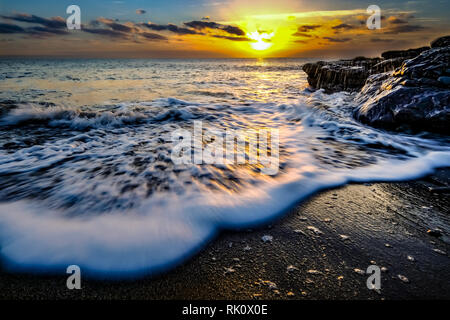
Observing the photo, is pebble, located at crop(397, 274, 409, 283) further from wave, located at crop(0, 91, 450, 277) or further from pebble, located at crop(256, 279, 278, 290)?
wave, located at crop(0, 91, 450, 277)

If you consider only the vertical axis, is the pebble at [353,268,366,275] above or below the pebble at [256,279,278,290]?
above

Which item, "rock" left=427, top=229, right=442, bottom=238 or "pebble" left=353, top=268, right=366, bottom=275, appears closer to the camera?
"pebble" left=353, top=268, right=366, bottom=275

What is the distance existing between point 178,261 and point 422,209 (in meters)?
2.00

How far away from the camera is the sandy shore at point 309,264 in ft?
3.79

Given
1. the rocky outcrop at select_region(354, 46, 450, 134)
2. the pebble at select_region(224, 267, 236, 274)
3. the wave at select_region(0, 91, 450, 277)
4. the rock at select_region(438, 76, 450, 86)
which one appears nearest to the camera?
the pebble at select_region(224, 267, 236, 274)

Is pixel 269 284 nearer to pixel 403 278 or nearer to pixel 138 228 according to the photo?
pixel 403 278

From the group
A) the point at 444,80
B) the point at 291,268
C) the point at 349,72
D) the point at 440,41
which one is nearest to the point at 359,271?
the point at 291,268

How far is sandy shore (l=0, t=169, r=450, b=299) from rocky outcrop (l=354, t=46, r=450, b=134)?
2.72 m

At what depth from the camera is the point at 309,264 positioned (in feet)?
4.34

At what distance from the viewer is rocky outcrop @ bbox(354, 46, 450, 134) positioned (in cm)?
369

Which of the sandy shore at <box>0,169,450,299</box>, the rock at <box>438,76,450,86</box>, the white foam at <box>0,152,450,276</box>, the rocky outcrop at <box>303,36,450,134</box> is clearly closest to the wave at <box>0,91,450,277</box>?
the white foam at <box>0,152,450,276</box>

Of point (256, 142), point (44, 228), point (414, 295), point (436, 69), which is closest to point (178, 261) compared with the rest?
point (44, 228)

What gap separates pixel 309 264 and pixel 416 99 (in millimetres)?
4158

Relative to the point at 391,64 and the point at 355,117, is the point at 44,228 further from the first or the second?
the point at 391,64
